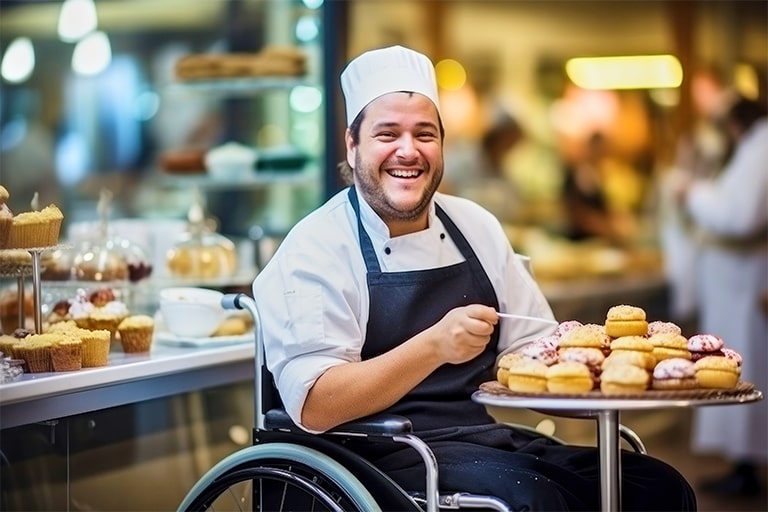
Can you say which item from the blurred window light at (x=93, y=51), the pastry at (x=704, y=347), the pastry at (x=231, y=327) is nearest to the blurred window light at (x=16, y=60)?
the blurred window light at (x=93, y=51)

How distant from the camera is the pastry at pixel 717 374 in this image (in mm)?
2521

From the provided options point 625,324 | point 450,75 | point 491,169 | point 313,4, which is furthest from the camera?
point 450,75

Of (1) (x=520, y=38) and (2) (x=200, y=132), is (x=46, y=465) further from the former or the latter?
(1) (x=520, y=38)

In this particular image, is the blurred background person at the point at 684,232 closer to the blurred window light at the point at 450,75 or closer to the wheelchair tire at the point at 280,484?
the blurred window light at the point at 450,75

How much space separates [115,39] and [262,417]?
24.3 feet

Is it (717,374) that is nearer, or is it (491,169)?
(717,374)

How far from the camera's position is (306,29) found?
517cm

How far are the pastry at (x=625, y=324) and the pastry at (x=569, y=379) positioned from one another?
0.96ft

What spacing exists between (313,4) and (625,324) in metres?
2.55

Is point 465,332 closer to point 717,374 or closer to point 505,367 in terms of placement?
point 505,367

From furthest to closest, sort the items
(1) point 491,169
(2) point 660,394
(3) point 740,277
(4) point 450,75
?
(4) point 450,75
(1) point 491,169
(3) point 740,277
(2) point 660,394

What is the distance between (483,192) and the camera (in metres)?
8.64

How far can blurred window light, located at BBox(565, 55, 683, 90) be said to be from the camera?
10.2 meters

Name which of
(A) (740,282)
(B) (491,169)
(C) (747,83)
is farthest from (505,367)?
(B) (491,169)
